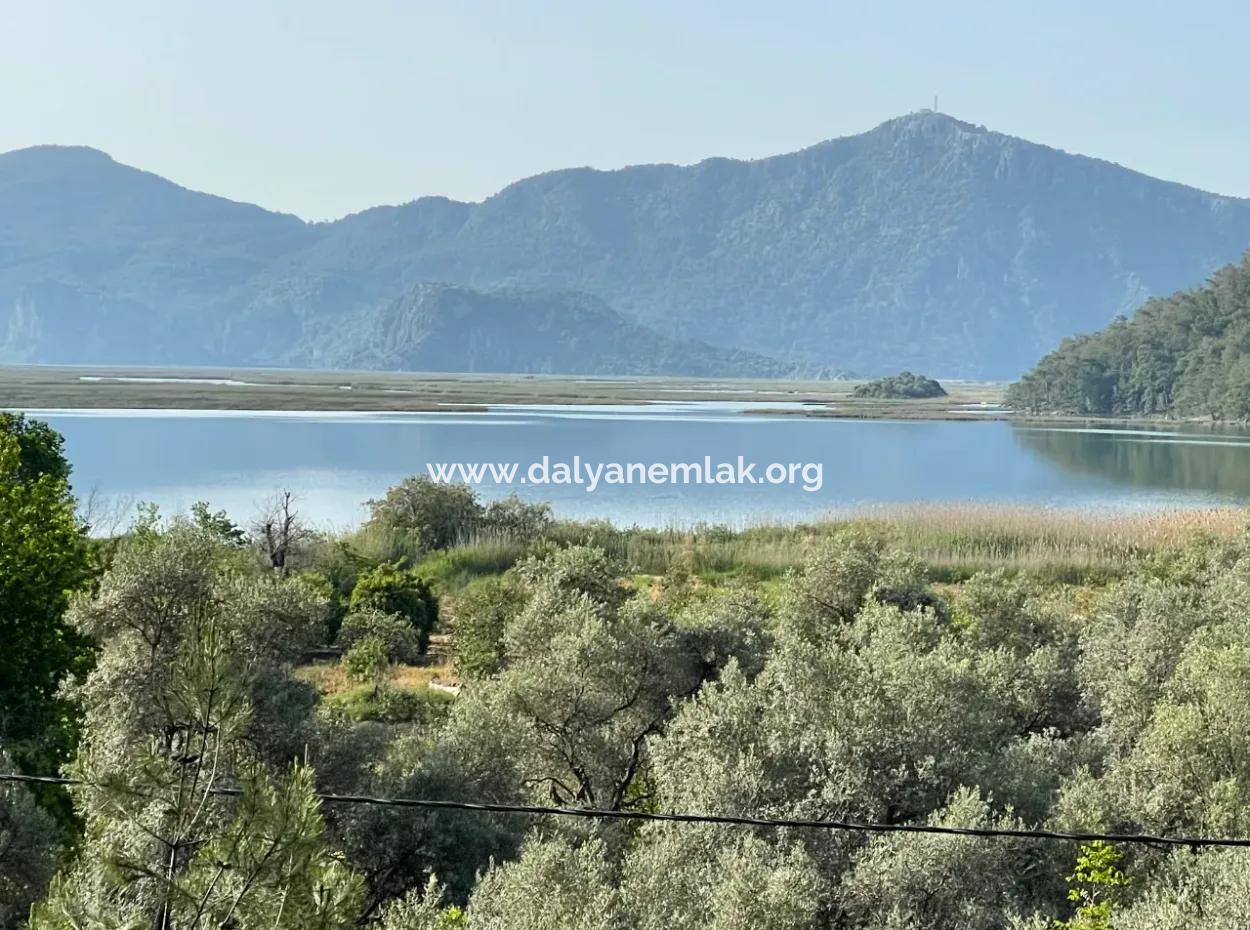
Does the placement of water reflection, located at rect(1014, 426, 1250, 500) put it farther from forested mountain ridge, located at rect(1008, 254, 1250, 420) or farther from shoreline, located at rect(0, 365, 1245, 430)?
shoreline, located at rect(0, 365, 1245, 430)

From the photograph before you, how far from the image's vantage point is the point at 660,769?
36.5 feet

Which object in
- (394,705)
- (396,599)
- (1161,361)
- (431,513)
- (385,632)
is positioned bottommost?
(394,705)

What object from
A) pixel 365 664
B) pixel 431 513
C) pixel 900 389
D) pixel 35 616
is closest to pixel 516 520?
pixel 431 513

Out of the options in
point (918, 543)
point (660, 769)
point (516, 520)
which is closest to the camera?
point (660, 769)

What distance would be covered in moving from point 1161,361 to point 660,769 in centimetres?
10725

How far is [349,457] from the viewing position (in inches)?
2537

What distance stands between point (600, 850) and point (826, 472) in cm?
5349

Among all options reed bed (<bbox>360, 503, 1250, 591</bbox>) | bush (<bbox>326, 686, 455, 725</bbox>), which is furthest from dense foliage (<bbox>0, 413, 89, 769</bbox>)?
reed bed (<bbox>360, 503, 1250, 591</bbox>)

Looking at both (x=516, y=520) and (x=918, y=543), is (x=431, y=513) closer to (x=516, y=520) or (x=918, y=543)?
(x=516, y=520)

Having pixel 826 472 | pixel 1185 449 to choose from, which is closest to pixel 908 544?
pixel 826 472

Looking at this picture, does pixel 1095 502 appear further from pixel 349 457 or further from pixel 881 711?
pixel 881 711

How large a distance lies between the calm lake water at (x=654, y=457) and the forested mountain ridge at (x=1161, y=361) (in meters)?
10.9

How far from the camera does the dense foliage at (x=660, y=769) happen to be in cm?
500

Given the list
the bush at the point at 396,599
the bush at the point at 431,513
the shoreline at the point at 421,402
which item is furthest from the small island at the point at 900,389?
the bush at the point at 396,599
